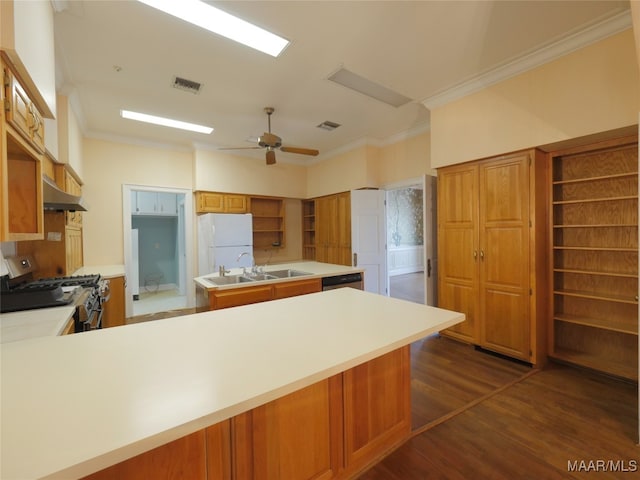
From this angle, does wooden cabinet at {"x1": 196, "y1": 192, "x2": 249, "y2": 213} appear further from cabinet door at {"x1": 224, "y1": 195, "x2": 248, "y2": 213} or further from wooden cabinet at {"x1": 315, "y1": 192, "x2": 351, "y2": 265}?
wooden cabinet at {"x1": 315, "y1": 192, "x2": 351, "y2": 265}

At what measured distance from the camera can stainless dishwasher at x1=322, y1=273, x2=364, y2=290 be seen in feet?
11.6

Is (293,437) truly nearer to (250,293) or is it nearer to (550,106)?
(250,293)

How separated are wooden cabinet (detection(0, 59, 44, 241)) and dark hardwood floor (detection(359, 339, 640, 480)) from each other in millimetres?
2223

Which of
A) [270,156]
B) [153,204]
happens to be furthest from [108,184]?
[270,156]

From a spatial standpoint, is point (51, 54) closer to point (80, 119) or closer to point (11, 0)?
point (11, 0)

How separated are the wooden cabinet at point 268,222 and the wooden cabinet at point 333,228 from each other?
2.59 feet

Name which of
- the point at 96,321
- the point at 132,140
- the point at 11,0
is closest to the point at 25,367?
the point at 11,0

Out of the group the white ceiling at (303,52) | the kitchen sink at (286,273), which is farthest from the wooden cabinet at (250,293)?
the white ceiling at (303,52)

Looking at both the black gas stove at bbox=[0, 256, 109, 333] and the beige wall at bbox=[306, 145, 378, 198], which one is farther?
the beige wall at bbox=[306, 145, 378, 198]

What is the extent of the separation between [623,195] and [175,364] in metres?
3.59

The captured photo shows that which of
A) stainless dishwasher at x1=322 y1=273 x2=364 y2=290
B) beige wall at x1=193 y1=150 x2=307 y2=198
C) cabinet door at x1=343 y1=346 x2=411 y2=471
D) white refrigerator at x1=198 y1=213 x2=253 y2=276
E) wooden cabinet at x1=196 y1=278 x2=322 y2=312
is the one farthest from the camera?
beige wall at x1=193 y1=150 x2=307 y2=198

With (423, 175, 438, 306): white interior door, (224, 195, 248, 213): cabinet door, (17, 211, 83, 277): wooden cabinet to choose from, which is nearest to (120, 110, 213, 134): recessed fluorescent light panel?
(224, 195, 248, 213): cabinet door

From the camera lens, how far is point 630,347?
99.7 inches

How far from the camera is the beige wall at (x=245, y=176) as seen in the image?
16.1 feet
